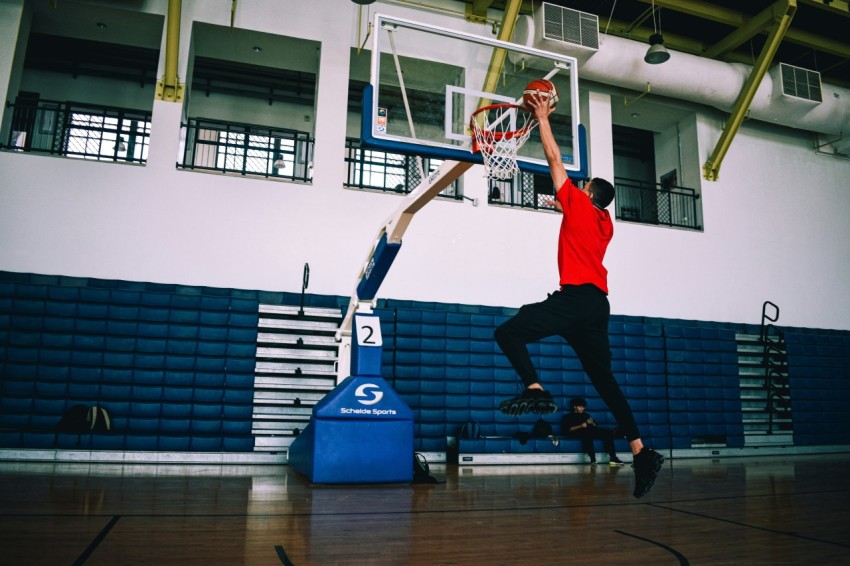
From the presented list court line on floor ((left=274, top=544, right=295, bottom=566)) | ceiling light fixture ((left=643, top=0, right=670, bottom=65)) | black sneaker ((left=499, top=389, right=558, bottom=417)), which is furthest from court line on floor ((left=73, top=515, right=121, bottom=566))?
ceiling light fixture ((left=643, top=0, right=670, bottom=65))

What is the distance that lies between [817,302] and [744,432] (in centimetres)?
297

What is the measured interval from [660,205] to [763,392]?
363 centimetres

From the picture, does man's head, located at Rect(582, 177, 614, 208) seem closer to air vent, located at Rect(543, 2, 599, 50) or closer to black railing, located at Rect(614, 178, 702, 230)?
air vent, located at Rect(543, 2, 599, 50)

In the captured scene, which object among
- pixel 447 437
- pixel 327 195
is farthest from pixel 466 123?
pixel 447 437

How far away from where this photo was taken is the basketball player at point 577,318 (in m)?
2.91

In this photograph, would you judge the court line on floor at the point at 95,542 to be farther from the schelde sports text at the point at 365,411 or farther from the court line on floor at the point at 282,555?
the schelde sports text at the point at 365,411

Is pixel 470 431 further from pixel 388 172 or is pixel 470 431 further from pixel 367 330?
pixel 388 172

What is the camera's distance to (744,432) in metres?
9.27

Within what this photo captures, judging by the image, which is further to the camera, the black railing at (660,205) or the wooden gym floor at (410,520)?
the black railing at (660,205)

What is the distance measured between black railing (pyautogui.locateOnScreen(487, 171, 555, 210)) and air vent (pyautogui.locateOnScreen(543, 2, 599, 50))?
6.23 ft

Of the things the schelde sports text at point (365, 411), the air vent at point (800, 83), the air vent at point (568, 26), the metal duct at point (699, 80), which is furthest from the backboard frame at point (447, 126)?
the air vent at point (800, 83)

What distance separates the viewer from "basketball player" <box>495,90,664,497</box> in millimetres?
2906

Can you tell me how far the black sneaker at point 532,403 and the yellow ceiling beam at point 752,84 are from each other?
341 inches

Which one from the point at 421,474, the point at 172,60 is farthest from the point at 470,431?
the point at 172,60
